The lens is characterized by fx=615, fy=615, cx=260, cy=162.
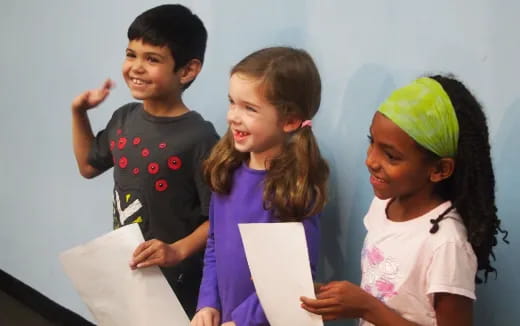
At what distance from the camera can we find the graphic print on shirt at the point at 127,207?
1357 millimetres

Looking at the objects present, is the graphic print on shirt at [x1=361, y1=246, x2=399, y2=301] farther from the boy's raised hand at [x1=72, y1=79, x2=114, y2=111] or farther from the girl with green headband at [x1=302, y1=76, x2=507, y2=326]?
the boy's raised hand at [x1=72, y1=79, x2=114, y2=111]

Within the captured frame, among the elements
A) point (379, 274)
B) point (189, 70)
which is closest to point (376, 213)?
point (379, 274)

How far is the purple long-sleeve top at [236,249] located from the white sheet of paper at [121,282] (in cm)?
9

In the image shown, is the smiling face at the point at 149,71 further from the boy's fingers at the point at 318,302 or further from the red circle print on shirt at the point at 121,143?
the boy's fingers at the point at 318,302

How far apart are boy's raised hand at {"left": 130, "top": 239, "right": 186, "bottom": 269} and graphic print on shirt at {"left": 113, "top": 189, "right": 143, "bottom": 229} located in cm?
12

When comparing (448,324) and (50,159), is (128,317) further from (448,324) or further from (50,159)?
(50,159)

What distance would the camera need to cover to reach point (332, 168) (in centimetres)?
135

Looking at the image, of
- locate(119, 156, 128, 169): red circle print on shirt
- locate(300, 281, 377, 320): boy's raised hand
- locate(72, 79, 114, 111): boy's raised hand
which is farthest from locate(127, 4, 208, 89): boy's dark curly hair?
locate(300, 281, 377, 320): boy's raised hand

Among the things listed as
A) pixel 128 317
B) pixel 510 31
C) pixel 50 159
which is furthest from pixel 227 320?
pixel 50 159

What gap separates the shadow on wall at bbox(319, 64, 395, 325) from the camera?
124 centimetres

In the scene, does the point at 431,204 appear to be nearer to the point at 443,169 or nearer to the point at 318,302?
the point at 443,169

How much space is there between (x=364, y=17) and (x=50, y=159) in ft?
4.74

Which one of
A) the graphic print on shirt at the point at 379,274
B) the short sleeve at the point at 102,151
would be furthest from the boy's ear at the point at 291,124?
the short sleeve at the point at 102,151

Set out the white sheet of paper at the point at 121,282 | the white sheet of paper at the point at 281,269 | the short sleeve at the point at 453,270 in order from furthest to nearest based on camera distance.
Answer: the white sheet of paper at the point at 121,282, the white sheet of paper at the point at 281,269, the short sleeve at the point at 453,270
